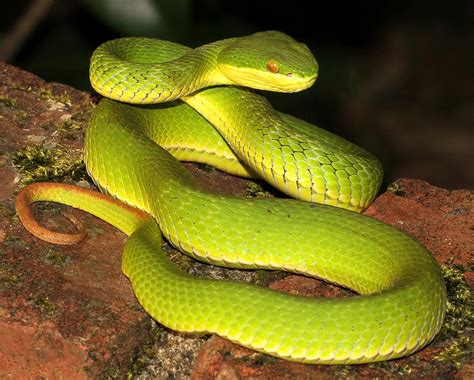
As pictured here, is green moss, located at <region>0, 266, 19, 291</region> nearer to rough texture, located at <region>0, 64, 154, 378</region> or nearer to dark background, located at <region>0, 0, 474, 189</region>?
rough texture, located at <region>0, 64, 154, 378</region>

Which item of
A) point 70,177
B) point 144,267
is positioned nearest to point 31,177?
point 70,177

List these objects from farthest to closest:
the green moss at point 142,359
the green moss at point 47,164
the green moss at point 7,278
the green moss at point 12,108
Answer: the green moss at point 12,108
the green moss at point 47,164
the green moss at point 7,278
the green moss at point 142,359

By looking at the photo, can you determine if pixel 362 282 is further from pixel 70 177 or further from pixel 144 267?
pixel 70 177

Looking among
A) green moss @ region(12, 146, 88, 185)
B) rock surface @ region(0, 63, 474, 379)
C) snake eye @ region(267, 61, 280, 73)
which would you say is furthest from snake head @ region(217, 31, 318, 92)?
green moss @ region(12, 146, 88, 185)

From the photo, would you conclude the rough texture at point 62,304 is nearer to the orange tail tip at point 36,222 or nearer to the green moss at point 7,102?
the orange tail tip at point 36,222

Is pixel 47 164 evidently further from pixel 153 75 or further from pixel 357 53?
pixel 357 53

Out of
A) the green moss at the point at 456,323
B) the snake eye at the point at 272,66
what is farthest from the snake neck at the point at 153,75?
the green moss at the point at 456,323
